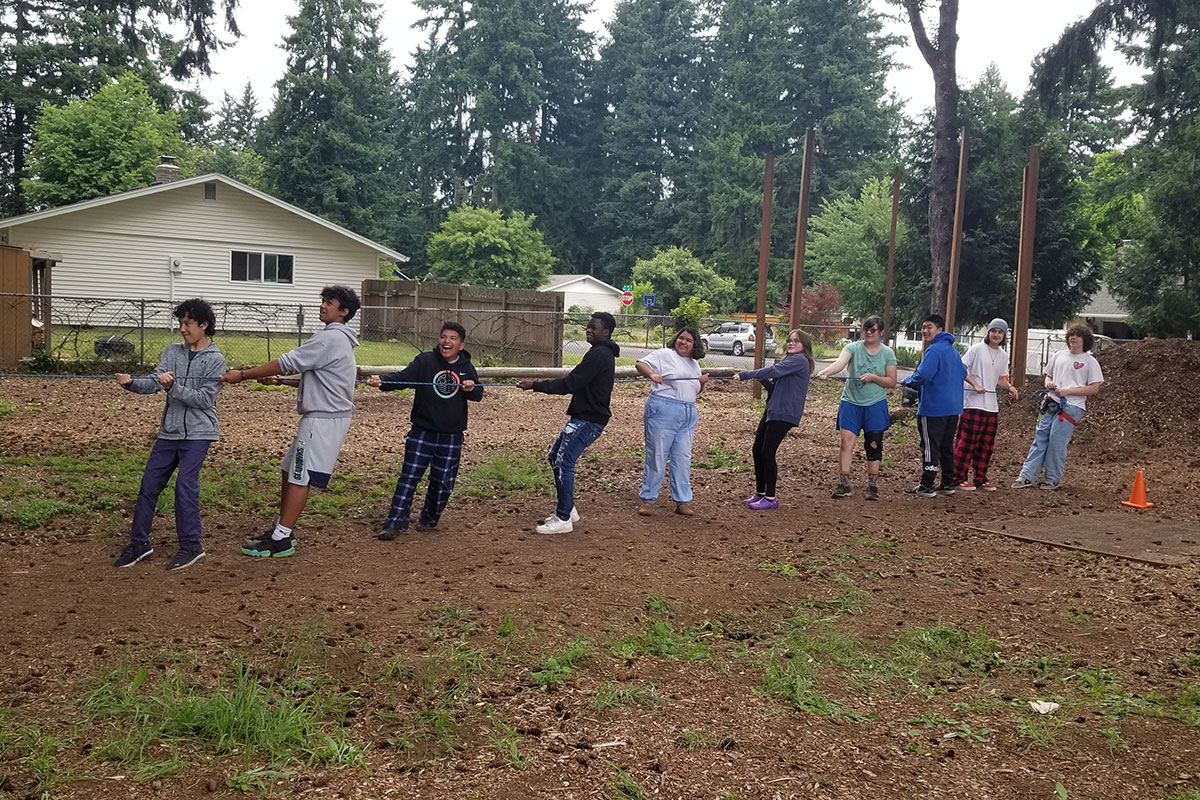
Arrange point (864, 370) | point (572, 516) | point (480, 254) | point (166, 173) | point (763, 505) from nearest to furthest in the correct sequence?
point (572, 516) → point (763, 505) → point (864, 370) → point (166, 173) → point (480, 254)

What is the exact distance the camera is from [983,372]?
10555mm

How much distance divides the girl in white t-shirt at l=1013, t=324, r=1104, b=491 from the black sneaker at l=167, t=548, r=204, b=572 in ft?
26.9

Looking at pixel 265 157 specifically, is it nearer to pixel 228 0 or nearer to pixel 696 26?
pixel 696 26

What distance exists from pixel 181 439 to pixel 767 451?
4899mm

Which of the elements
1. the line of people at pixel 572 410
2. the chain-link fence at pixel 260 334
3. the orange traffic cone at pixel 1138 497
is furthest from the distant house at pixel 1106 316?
the orange traffic cone at pixel 1138 497

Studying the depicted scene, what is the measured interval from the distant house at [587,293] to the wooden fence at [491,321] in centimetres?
2850

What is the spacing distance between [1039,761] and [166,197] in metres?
29.9

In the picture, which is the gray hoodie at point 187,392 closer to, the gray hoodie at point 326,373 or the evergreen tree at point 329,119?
the gray hoodie at point 326,373

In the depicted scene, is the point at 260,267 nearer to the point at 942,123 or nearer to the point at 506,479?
the point at 942,123

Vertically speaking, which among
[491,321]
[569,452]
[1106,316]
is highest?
[1106,316]

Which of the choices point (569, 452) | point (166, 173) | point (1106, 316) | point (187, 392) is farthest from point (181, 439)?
point (1106, 316)

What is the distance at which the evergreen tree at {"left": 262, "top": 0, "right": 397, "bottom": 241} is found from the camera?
51.9m

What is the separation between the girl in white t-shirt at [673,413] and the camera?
333 inches

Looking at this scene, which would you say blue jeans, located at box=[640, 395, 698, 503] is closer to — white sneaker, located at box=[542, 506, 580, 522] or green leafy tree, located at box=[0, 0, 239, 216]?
white sneaker, located at box=[542, 506, 580, 522]
